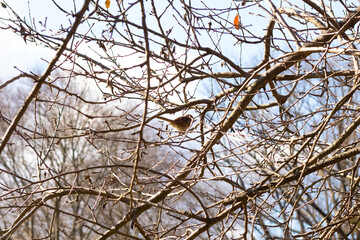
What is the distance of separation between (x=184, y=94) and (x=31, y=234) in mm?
12906

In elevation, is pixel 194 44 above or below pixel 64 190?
above

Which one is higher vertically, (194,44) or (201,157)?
(194,44)

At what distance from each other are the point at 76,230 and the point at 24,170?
275 cm

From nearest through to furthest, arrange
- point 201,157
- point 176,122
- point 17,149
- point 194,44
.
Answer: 1. point 194,44
2. point 201,157
3. point 176,122
4. point 17,149

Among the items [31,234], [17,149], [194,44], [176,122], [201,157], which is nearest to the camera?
[194,44]

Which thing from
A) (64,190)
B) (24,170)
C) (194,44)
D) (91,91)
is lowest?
(64,190)

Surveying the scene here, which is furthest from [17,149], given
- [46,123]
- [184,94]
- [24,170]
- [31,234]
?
[184,94]

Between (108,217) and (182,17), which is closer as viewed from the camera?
(182,17)

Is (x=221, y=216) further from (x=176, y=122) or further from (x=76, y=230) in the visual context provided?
(x=76, y=230)

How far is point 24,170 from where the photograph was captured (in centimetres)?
1598

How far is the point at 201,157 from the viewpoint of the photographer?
3.37 m

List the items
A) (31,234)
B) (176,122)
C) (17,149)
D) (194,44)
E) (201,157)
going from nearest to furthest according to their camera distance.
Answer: (194,44), (201,157), (176,122), (31,234), (17,149)

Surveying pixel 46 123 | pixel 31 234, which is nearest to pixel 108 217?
pixel 31 234

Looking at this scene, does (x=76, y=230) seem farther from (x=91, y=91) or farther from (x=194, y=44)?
(x=194, y=44)
